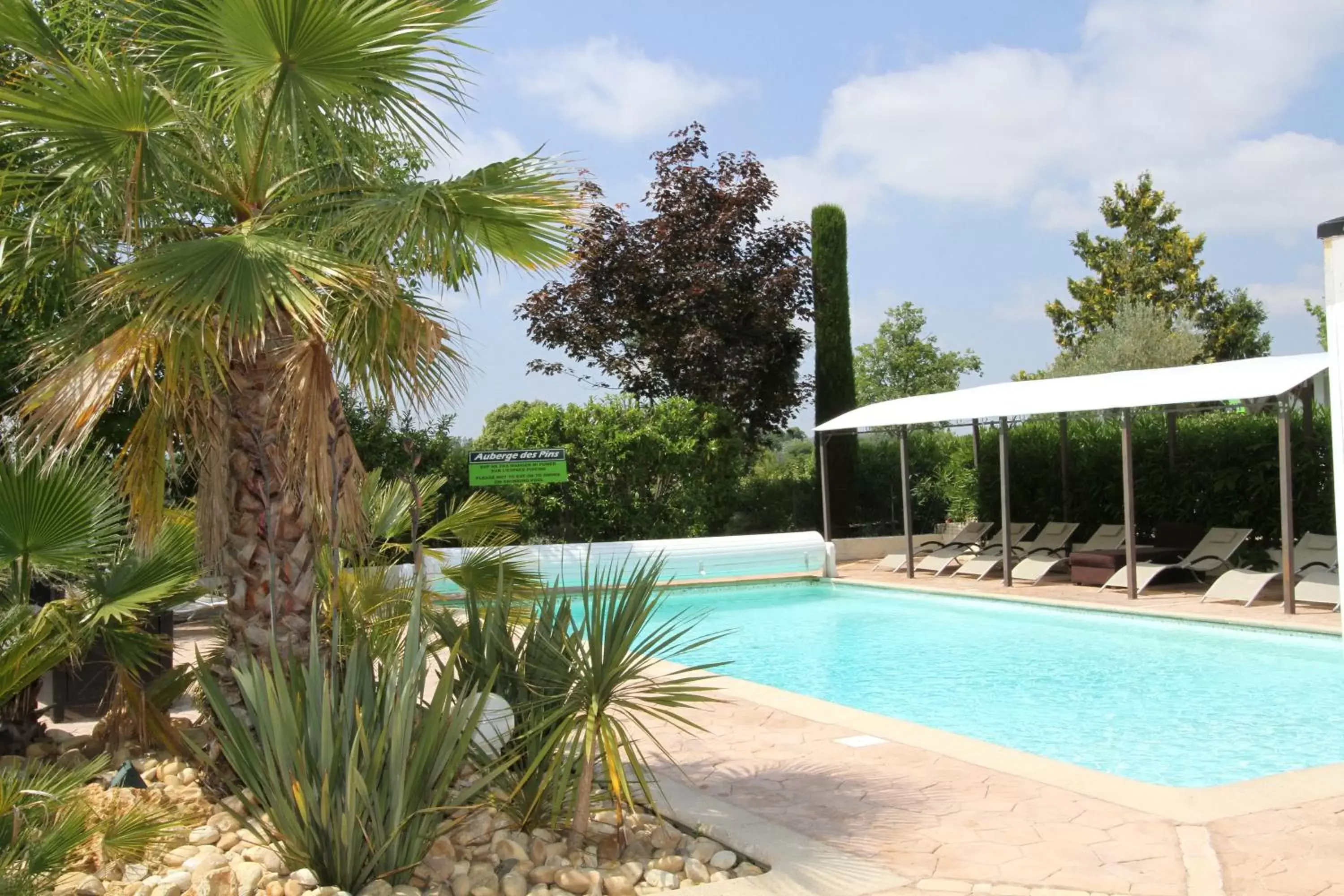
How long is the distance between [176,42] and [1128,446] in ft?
37.2

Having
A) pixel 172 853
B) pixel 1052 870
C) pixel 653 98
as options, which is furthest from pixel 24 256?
pixel 653 98

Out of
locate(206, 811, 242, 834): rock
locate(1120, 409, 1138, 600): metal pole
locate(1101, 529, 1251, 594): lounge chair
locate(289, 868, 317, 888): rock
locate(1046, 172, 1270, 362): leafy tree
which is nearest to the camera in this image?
locate(289, 868, 317, 888): rock

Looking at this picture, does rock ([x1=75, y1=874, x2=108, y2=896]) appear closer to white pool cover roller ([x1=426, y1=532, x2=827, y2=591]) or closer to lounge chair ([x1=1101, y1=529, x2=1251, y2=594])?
lounge chair ([x1=1101, y1=529, x2=1251, y2=594])

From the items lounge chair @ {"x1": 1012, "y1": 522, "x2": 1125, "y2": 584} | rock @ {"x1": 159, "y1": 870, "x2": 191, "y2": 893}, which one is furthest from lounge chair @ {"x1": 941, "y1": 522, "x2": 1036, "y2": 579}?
rock @ {"x1": 159, "y1": 870, "x2": 191, "y2": 893}

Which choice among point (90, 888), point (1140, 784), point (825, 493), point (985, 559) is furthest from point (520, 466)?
point (90, 888)

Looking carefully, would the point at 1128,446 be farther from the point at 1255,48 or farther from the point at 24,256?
the point at 24,256

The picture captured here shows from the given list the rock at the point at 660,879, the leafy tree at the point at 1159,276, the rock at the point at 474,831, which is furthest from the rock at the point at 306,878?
the leafy tree at the point at 1159,276

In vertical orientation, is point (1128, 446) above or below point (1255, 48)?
below

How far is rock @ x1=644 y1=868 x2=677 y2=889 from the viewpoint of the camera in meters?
4.70

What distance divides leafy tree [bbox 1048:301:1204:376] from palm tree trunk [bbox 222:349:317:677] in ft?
102

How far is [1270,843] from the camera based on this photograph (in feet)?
16.5

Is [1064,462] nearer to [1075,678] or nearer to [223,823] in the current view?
[1075,678]

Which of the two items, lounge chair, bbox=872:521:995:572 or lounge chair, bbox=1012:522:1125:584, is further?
lounge chair, bbox=872:521:995:572

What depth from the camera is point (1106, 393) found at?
14625mm
